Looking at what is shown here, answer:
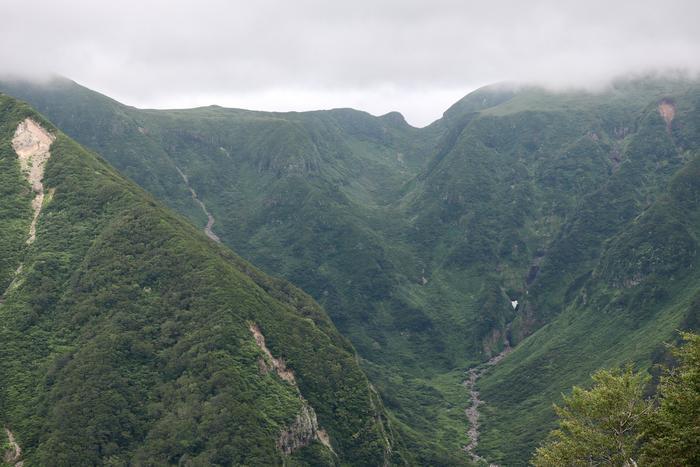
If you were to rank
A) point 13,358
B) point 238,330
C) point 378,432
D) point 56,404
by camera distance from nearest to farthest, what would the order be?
point 56,404
point 13,358
point 238,330
point 378,432

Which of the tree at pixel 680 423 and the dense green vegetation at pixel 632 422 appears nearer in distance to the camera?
the tree at pixel 680 423

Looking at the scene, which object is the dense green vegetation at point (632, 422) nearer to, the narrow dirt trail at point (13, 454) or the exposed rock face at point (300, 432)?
the exposed rock face at point (300, 432)

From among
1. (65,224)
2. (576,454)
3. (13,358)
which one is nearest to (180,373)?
(13,358)

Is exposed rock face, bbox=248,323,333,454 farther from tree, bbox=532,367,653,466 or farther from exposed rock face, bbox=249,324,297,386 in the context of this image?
tree, bbox=532,367,653,466

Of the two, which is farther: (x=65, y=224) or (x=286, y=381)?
(x=65, y=224)

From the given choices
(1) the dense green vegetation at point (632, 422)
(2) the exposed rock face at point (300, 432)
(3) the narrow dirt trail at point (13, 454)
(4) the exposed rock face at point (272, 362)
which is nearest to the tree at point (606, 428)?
(1) the dense green vegetation at point (632, 422)

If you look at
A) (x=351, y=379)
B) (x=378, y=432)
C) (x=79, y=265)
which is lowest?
(x=378, y=432)

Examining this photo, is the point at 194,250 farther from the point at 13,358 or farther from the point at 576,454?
the point at 576,454

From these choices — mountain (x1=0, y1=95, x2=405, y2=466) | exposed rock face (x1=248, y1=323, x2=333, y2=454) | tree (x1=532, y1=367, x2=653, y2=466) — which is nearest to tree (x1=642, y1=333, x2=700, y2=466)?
tree (x1=532, y1=367, x2=653, y2=466)
